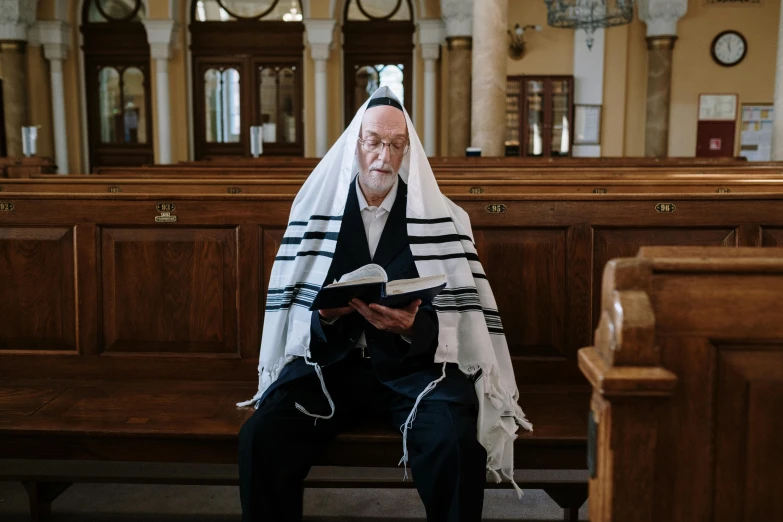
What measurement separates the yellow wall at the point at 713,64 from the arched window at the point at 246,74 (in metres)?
7.13

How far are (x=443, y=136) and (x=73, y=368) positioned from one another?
1212cm

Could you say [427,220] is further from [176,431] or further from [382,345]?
[176,431]

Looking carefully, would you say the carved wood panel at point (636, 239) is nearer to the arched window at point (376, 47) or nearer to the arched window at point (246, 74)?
the arched window at point (376, 47)

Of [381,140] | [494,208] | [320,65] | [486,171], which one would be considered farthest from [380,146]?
[320,65]

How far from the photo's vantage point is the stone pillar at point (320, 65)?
1388 centimetres

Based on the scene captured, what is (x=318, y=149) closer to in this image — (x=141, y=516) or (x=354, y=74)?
(x=354, y=74)

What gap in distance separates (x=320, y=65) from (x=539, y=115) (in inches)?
163

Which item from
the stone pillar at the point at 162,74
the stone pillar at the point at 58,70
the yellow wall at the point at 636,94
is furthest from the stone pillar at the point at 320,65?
the yellow wall at the point at 636,94

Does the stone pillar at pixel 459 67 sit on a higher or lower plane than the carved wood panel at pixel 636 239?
higher

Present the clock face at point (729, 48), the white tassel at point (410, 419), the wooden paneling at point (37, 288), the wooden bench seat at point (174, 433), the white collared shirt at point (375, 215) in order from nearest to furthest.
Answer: the white tassel at point (410, 419), the wooden bench seat at point (174, 433), the white collared shirt at point (375, 215), the wooden paneling at point (37, 288), the clock face at point (729, 48)

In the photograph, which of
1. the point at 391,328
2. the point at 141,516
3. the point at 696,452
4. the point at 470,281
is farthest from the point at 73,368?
the point at 696,452

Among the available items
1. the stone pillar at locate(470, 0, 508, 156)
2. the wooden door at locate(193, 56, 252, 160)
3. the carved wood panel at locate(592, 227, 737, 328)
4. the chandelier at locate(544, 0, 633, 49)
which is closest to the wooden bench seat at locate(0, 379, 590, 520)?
the carved wood panel at locate(592, 227, 737, 328)

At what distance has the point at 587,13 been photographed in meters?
10.9

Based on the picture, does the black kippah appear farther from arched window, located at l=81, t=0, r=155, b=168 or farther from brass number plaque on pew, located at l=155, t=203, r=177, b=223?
arched window, located at l=81, t=0, r=155, b=168
